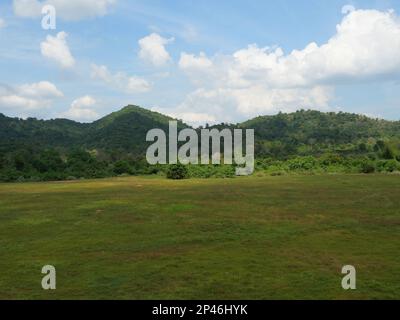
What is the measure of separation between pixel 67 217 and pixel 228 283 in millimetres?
22158

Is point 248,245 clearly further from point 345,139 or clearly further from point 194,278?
point 345,139

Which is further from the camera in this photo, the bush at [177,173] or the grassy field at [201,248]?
the bush at [177,173]

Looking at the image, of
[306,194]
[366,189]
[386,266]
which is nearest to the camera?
[386,266]

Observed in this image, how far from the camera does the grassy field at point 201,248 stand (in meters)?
19.0

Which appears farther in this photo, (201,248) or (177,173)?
(177,173)

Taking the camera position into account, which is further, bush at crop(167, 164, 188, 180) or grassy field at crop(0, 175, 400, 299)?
bush at crop(167, 164, 188, 180)

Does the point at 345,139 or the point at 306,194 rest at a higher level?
the point at 345,139

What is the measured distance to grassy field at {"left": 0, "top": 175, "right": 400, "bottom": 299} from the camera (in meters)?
19.0

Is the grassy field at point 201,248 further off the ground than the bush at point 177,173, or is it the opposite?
the bush at point 177,173

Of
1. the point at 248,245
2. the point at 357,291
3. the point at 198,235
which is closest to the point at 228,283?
the point at 357,291

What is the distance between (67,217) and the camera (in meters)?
38.0

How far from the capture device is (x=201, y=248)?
26.5 metres

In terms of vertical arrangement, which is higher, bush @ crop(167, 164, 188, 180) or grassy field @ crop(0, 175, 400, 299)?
bush @ crop(167, 164, 188, 180)

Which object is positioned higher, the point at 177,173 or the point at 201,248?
the point at 177,173
